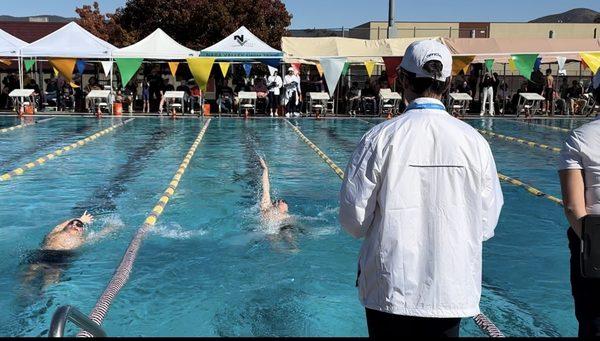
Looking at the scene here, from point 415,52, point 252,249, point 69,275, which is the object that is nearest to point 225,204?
point 252,249

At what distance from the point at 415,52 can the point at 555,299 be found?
12.6 feet

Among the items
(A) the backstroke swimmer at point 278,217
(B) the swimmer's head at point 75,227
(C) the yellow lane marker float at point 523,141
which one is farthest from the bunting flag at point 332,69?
(B) the swimmer's head at point 75,227

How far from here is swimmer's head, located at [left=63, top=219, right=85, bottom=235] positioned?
670 cm

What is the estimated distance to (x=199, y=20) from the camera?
3158 cm

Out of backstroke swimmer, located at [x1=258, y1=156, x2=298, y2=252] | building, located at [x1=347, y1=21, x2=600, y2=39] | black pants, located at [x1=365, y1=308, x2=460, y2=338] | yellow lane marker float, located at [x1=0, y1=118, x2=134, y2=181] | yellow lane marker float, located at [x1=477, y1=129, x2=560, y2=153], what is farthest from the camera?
building, located at [x1=347, y1=21, x2=600, y2=39]

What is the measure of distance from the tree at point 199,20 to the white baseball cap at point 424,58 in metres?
29.9

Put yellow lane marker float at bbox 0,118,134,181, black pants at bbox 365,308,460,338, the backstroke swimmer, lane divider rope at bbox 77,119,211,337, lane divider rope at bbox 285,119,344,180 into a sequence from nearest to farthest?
black pants at bbox 365,308,460,338 < lane divider rope at bbox 77,119,211,337 < the backstroke swimmer < yellow lane marker float at bbox 0,118,134,181 < lane divider rope at bbox 285,119,344,180

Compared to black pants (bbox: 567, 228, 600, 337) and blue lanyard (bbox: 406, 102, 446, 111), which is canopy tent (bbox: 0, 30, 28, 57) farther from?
black pants (bbox: 567, 228, 600, 337)

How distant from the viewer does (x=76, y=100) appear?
25391mm

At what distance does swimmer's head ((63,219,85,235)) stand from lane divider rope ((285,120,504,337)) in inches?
127

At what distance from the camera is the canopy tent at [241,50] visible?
21797mm

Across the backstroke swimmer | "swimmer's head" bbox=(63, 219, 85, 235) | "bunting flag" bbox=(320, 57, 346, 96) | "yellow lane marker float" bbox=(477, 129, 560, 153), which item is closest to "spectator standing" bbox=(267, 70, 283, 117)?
"bunting flag" bbox=(320, 57, 346, 96)

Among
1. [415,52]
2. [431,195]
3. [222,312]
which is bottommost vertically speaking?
[222,312]

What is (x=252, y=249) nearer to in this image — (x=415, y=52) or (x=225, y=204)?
(x=225, y=204)
